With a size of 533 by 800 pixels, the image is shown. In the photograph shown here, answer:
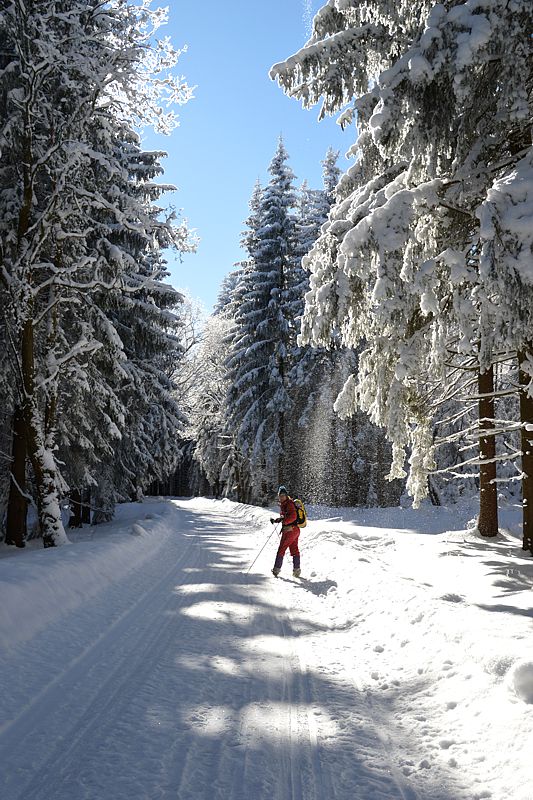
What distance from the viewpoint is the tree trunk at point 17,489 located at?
37.4 ft

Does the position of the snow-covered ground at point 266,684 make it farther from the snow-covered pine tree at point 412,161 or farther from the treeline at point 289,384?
the treeline at point 289,384

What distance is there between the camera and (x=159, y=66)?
1074cm

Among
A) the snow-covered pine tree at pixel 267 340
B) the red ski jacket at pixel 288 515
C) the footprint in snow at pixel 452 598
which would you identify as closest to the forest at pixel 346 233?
the red ski jacket at pixel 288 515

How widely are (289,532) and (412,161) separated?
6533 millimetres

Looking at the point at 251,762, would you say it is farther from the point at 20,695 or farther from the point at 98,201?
the point at 98,201

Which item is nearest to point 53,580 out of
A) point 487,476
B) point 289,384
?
point 487,476

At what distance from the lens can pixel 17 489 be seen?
11570 mm

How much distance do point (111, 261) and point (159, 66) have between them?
162 inches

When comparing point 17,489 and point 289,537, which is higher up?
point 17,489

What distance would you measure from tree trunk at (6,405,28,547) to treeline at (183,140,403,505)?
1466cm

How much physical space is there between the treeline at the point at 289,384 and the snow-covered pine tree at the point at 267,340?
5cm

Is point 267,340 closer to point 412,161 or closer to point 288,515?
point 288,515

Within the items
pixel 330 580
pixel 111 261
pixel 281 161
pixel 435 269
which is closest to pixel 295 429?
pixel 281 161

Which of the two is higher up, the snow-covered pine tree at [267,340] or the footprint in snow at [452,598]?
the snow-covered pine tree at [267,340]
